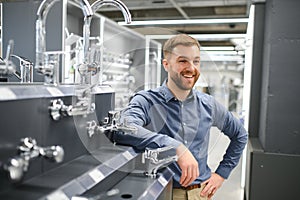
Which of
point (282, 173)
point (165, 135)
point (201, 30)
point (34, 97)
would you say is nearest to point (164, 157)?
point (165, 135)

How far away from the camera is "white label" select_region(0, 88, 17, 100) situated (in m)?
0.88

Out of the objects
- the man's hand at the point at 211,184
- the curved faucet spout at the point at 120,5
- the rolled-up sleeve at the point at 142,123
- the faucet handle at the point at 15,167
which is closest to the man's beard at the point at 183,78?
the rolled-up sleeve at the point at 142,123

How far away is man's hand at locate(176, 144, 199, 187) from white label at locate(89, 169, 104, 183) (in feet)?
1.10

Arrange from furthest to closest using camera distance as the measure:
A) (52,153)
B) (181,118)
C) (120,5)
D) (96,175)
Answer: (181,118), (120,5), (96,175), (52,153)

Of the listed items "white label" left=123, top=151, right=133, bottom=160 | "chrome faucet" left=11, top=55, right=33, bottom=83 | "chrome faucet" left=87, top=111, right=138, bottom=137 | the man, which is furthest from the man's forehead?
"chrome faucet" left=11, top=55, right=33, bottom=83

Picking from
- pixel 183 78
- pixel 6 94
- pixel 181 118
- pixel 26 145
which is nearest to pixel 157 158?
pixel 181 118

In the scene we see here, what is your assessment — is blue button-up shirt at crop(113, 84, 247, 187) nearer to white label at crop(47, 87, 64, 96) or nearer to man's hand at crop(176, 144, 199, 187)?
man's hand at crop(176, 144, 199, 187)

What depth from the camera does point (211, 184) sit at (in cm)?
159

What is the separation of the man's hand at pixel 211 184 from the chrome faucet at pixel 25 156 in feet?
2.70

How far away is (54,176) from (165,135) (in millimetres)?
488

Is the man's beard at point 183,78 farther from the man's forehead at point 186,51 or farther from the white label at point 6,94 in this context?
the white label at point 6,94

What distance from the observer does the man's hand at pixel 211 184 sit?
5.13 ft

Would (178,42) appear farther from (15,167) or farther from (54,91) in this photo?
(15,167)

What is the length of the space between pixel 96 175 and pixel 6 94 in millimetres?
448
